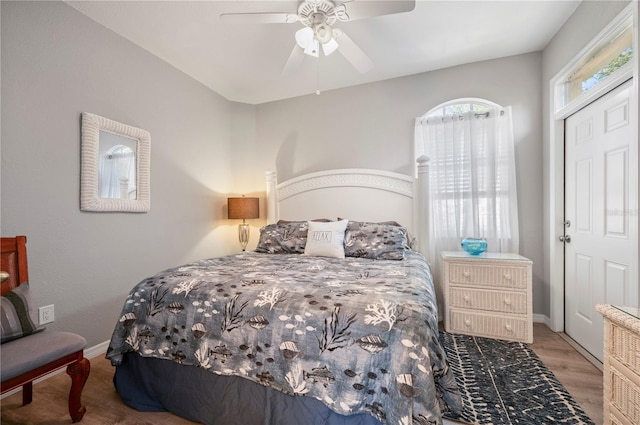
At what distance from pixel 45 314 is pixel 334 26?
10.1 ft

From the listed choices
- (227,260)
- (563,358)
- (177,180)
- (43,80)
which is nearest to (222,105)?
(177,180)

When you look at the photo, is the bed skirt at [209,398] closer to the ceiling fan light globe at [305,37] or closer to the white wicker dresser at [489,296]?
the white wicker dresser at [489,296]

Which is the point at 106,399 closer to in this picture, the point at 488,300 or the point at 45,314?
the point at 45,314

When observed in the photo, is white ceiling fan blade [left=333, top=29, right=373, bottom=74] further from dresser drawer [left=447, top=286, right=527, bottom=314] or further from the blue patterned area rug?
the blue patterned area rug

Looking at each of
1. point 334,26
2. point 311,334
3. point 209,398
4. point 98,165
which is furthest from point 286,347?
point 334,26

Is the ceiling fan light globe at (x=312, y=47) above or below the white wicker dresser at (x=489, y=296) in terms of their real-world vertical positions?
above

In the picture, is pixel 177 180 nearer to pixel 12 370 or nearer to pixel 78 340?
pixel 78 340

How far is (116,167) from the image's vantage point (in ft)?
8.24

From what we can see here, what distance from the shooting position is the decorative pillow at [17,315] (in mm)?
1442

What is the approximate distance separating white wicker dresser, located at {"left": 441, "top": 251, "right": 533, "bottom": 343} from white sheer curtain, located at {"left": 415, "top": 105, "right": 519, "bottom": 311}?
0.42 meters

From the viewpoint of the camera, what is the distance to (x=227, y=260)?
2.44 metres

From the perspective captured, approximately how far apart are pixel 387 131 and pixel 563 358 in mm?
2618

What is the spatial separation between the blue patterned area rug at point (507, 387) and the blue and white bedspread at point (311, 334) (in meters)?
0.69

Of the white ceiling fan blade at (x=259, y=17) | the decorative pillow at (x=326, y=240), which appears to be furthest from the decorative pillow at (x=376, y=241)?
the white ceiling fan blade at (x=259, y=17)
